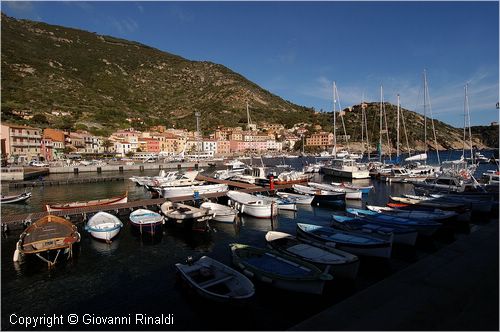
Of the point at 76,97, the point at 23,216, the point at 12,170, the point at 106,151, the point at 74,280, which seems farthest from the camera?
the point at 76,97

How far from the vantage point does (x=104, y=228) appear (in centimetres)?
2253

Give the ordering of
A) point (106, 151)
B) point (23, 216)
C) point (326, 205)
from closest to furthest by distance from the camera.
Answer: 1. point (23, 216)
2. point (326, 205)
3. point (106, 151)

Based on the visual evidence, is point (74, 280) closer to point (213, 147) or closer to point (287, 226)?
point (287, 226)

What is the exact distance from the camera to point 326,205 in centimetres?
3478

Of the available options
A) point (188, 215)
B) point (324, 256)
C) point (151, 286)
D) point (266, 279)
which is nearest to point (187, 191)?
point (188, 215)

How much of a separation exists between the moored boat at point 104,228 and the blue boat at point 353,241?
538 inches

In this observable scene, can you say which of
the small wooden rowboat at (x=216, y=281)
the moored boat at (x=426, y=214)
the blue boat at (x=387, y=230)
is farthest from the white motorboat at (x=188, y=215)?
the moored boat at (x=426, y=214)

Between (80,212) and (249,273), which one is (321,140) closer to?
(80,212)

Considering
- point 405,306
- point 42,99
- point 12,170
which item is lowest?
point 405,306

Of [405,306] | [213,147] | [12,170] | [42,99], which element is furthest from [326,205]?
[42,99]

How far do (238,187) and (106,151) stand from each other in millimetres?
88055

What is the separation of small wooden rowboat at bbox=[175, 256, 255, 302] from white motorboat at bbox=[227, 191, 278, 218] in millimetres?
13475

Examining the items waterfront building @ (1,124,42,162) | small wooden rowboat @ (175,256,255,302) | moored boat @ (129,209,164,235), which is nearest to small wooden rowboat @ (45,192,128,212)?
moored boat @ (129,209,164,235)

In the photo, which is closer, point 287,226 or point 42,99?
point 287,226
